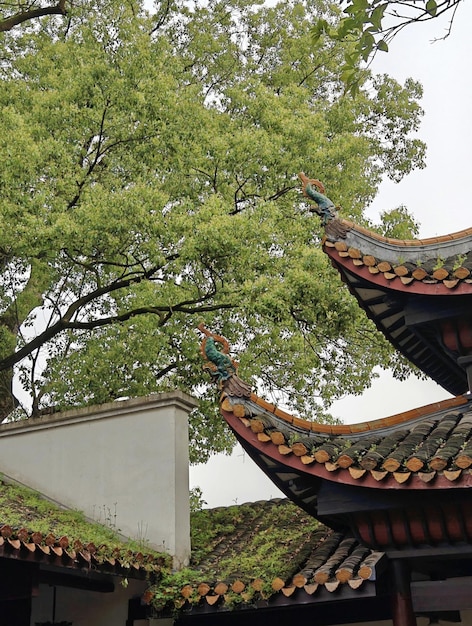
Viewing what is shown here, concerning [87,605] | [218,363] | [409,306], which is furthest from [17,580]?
[409,306]

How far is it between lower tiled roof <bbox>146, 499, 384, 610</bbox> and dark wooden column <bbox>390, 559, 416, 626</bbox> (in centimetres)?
15

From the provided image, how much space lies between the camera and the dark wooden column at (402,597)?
6.07 metres

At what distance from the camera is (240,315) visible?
11.7m

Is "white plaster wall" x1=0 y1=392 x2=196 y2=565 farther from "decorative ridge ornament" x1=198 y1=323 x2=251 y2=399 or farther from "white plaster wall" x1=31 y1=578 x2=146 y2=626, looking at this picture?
"decorative ridge ornament" x1=198 y1=323 x2=251 y2=399

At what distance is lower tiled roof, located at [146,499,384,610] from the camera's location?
6.24m

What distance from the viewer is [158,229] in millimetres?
10609

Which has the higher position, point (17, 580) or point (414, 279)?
point (414, 279)

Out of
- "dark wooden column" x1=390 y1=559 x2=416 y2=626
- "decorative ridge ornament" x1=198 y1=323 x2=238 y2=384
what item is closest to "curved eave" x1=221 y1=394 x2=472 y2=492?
"decorative ridge ornament" x1=198 y1=323 x2=238 y2=384

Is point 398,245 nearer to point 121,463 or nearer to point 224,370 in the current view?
point 224,370

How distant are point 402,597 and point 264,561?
1.33 metres

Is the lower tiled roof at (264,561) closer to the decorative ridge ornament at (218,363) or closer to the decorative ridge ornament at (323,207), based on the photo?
the decorative ridge ornament at (218,363)

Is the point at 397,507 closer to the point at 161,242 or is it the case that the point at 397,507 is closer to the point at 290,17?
the point at 161,242

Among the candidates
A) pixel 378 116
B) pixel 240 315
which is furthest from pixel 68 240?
pixel 378 116

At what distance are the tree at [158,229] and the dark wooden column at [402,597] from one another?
4599mm
